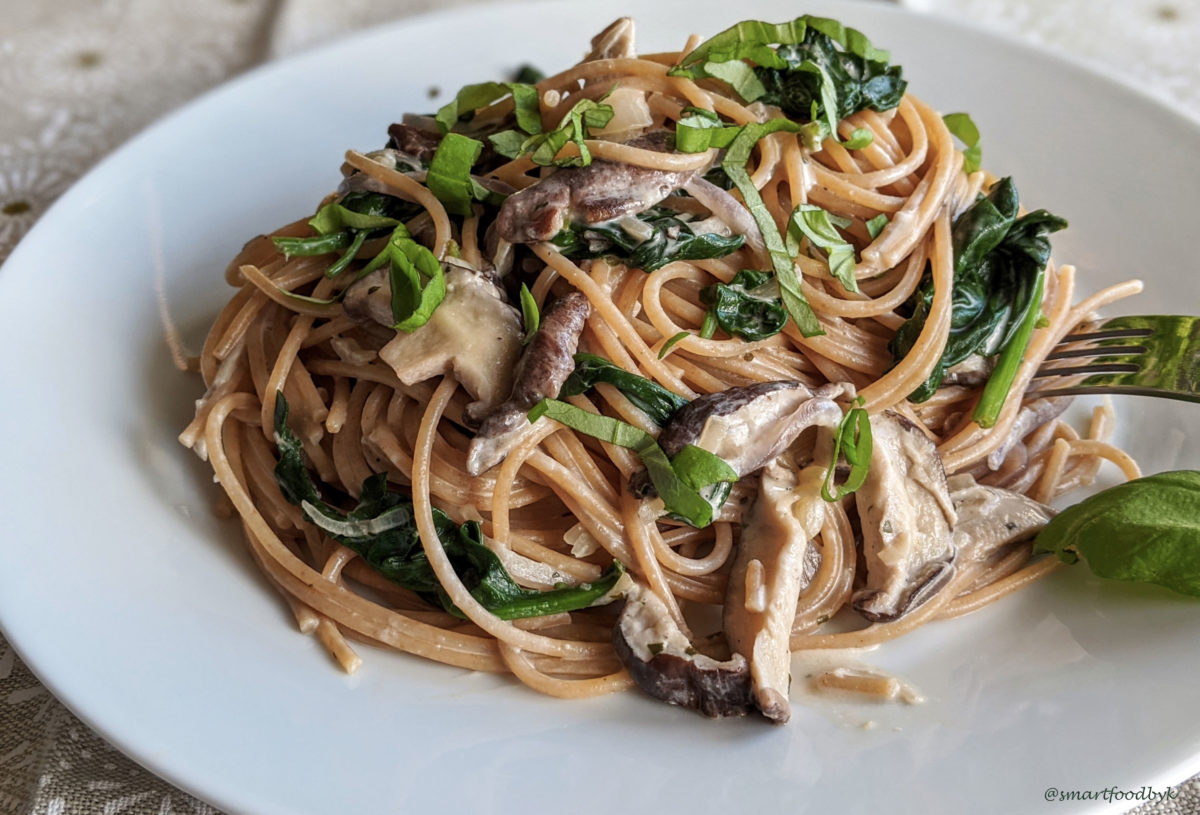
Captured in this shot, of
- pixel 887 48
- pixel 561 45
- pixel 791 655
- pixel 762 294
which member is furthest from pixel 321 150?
pixel 791 655

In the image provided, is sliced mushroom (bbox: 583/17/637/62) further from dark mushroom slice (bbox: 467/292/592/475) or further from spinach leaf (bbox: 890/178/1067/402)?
spinach leaf (bbox: 890/178/1067/402)

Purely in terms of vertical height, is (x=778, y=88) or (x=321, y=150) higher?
(x=778, y=88)

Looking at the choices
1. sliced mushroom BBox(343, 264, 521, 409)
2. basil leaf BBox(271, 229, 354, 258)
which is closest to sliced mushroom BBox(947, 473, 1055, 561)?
sliced mushroom BBox(343, 264, 521, 409)

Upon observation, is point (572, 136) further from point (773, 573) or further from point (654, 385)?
point (773, 573)

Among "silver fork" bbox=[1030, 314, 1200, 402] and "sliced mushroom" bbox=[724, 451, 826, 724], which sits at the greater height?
"silver fork" bbox=[1030, 314, 1200, 402]

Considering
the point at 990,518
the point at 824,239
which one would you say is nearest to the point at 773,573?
the point at 990,518

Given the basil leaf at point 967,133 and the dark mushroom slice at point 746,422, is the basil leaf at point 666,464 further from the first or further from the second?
the basil leaf at point 967,133

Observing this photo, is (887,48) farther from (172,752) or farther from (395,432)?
(172,752)
